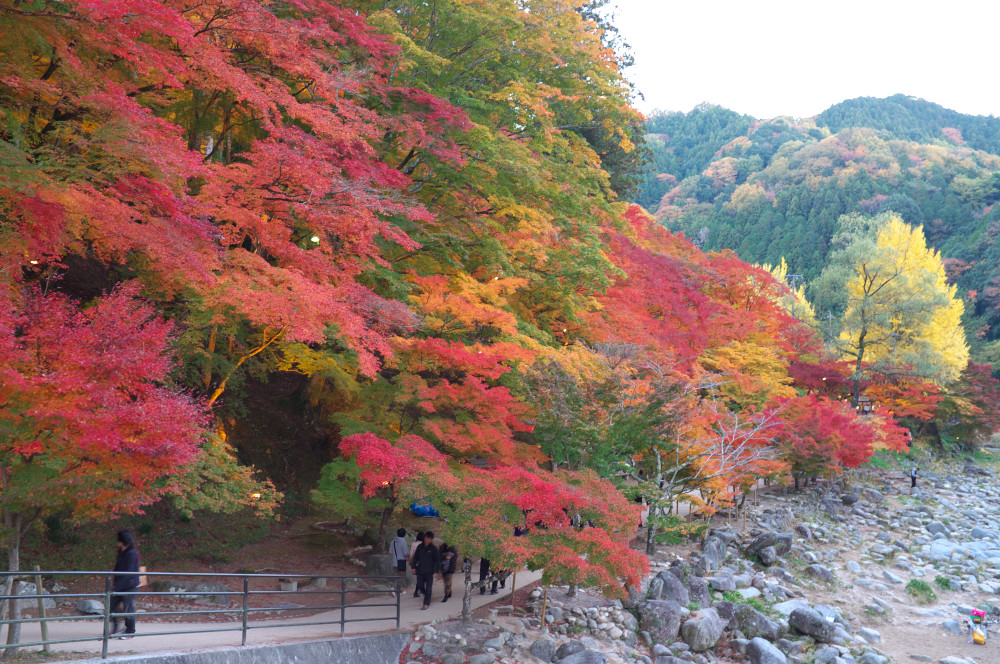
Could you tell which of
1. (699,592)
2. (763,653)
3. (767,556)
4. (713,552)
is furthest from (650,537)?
(763,653)

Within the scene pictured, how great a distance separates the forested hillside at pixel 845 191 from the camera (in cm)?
5072

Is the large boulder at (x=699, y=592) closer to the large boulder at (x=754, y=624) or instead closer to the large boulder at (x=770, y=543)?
the large boulder at (x=754, y=624)

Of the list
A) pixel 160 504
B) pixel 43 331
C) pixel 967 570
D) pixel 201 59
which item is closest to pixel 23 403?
pixel 43 331

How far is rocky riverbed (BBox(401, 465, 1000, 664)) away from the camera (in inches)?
369

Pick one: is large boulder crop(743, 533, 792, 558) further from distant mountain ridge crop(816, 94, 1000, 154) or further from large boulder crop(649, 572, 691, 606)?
distant mountain ridge crop(816, 94, 1000, 154)

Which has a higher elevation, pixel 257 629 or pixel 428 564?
pixel 428 564

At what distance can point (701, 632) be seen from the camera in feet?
33.9

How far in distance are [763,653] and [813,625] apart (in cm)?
196

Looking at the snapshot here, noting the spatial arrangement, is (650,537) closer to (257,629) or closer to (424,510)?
(424,510)

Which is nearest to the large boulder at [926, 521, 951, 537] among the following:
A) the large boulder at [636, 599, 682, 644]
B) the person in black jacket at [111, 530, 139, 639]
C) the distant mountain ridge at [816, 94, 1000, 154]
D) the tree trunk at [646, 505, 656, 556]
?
the tree trunk at [646, 505, 656, 556]

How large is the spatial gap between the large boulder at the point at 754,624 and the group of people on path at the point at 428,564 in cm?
433

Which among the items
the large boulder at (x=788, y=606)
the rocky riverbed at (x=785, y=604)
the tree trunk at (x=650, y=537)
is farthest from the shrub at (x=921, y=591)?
the tree trunk at (x=650, y=537)

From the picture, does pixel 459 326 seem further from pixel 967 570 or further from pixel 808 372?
pixel 808 372

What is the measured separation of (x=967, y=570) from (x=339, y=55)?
19.5 meters
